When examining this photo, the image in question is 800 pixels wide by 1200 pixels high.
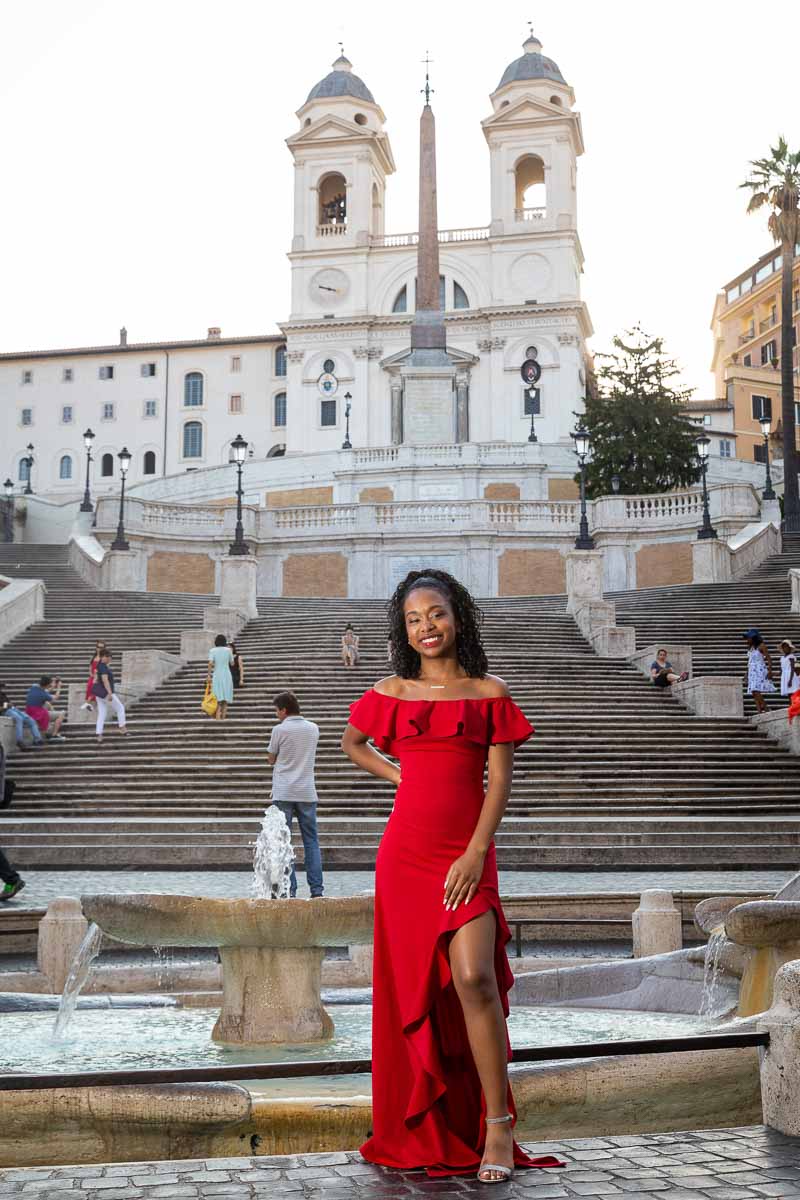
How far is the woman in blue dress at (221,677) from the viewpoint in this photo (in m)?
20.3

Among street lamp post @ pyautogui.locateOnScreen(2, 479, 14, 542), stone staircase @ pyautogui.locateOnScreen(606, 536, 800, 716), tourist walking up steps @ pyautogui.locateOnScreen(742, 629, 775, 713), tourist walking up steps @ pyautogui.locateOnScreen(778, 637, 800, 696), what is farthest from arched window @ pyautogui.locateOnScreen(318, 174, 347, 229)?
tourist walking up steps @ pyautogui.locateOnScreen(778, 637, 800, 696)

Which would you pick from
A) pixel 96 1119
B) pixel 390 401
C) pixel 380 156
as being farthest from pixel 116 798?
pixel 380 156

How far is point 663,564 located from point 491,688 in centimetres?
3316

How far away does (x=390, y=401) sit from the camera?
240 feet

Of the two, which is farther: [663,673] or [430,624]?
[663,673]

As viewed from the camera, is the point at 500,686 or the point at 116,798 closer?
the point at 500,686

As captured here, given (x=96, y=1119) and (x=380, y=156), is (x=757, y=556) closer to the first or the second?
(x=96, y=1119)

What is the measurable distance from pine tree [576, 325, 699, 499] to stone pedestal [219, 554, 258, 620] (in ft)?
61.5

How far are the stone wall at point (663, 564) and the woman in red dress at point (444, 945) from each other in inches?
1273

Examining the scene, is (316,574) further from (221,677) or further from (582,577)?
(221,677)

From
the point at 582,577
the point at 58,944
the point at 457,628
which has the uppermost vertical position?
the point at 582,577

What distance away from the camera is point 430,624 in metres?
4.36

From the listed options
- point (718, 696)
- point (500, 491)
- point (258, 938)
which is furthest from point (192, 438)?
point (258, 938)

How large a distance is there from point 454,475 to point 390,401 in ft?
82.5
